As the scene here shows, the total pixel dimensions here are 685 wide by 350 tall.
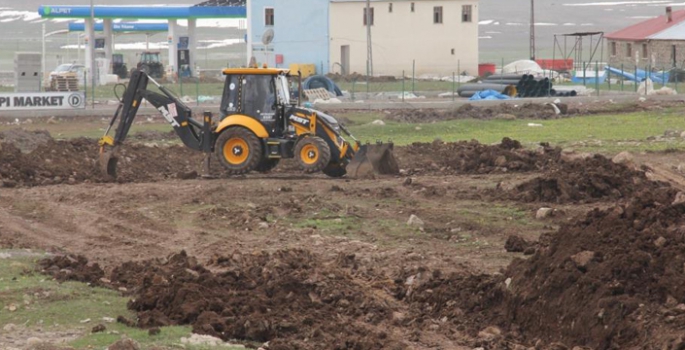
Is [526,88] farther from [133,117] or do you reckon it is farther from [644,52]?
[133,117]

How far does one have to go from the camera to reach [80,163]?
2892 centimetres

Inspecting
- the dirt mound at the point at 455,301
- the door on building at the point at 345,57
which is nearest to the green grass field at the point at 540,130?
the dirt mound at the point at 455,301

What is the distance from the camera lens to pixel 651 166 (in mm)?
26781

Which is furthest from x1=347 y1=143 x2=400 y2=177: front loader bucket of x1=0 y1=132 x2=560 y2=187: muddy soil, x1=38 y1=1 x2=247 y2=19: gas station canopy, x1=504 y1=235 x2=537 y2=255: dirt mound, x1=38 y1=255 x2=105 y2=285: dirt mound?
x1=38 y1=1 x2=247 y2=19: gas station canopy

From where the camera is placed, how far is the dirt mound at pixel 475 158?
89.6 ft

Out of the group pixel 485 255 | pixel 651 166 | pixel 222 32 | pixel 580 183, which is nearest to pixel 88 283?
pixel 485 255

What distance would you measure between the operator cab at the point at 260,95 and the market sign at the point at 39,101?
19.3 m

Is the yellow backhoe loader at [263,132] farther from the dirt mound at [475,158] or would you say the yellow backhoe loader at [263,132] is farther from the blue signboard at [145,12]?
the blue signboard at [145,12]

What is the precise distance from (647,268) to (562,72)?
58.8 m

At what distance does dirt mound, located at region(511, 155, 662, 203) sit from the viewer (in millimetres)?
22516

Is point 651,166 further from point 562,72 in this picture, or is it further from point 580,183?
point 562,72

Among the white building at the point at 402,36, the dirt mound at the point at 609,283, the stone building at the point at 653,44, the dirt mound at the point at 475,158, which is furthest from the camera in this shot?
the white building at the point at 402,36

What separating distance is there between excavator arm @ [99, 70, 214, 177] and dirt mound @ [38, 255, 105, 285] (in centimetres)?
971

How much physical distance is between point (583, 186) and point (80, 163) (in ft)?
37.4
